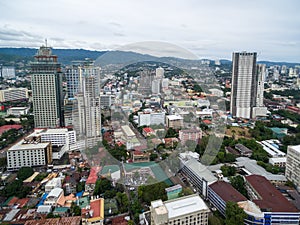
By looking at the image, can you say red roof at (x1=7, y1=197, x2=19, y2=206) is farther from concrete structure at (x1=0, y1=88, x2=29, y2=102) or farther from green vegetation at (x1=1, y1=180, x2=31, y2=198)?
concrete structure at (x1=0, y1=88, x2=29, y2=102)

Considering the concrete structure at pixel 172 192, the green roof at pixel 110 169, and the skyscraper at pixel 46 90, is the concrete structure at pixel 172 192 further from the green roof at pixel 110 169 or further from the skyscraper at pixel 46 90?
the skyscraper at pixel 46 90

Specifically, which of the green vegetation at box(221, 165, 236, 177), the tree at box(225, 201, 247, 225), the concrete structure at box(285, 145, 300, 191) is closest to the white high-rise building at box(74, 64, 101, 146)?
the green vegetation at box(221, 165, 236, 177)

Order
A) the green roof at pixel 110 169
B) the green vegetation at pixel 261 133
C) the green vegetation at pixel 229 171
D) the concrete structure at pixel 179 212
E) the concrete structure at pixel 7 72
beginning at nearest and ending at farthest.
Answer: the concrete structure at pixel 179 212 < the green roof at pixel 110 169 < the green vegetation at pixel 229 171 < the green vegetation at pixel 261 133 < the concrete structure at pixel 7 72

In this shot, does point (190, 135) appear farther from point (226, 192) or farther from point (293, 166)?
point (293, 166)

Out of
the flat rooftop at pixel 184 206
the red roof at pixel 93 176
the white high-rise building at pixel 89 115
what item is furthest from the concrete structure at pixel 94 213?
the white high-rise building at pixel 89 115

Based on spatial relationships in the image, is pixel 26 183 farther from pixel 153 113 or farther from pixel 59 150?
pixel 153 113

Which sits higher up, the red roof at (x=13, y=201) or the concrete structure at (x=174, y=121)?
the concrete structure at (x=174, y=121)

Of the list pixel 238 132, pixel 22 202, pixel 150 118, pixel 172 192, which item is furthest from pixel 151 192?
pixel 238 132
